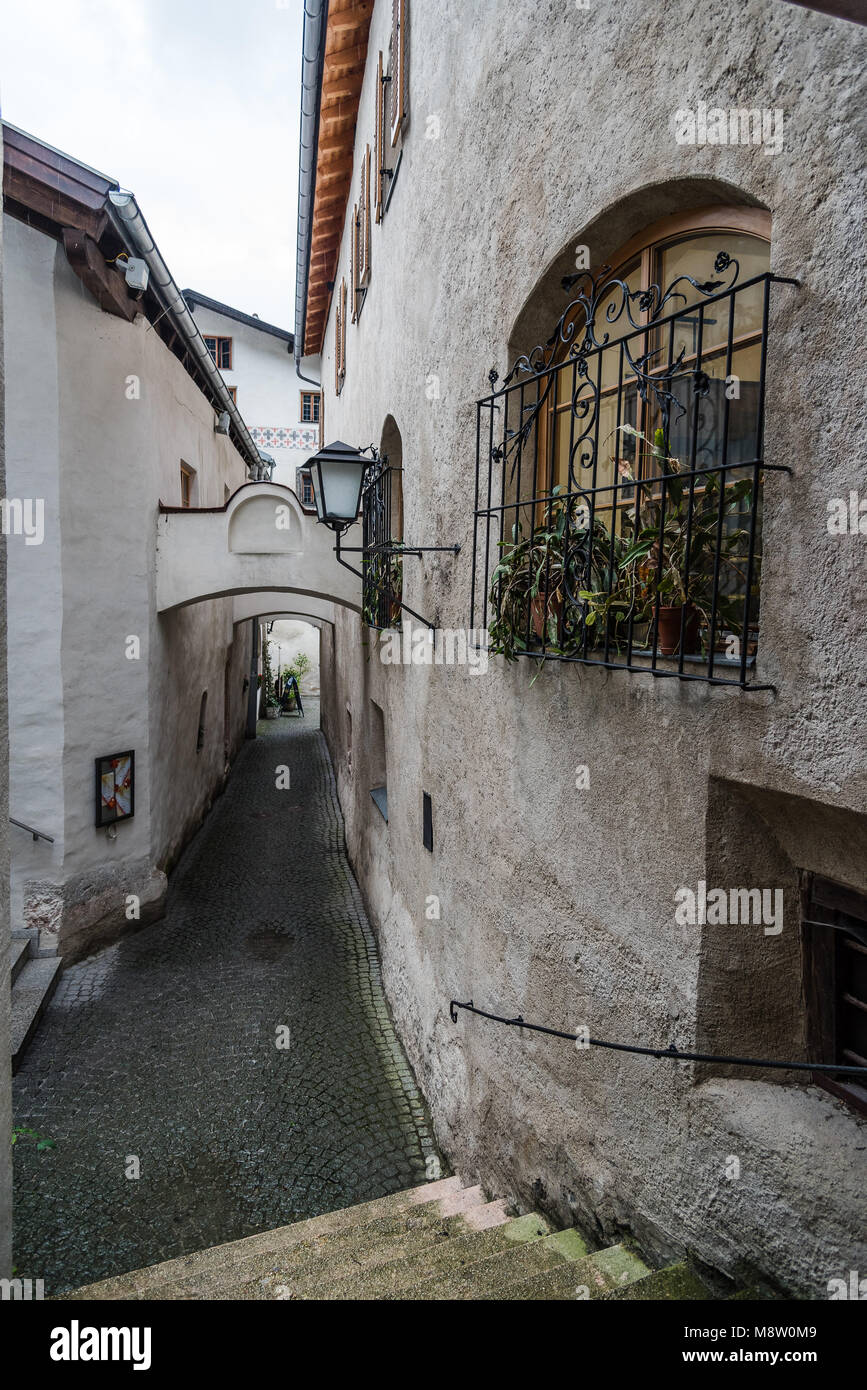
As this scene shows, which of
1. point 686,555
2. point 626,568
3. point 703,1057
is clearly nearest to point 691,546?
point 686,555

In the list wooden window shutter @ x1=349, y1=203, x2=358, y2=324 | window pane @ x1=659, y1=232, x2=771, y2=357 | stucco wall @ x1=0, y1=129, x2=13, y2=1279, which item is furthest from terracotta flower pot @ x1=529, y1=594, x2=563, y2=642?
wooden window shutter @ x1=349, y1=203, x2=358, y2=324

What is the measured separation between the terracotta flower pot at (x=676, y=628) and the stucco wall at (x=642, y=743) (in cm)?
14

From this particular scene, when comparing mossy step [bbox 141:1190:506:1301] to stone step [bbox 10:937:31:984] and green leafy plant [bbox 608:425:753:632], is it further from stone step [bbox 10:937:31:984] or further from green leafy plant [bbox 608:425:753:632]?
stone step [bbox 10:937:31:984]

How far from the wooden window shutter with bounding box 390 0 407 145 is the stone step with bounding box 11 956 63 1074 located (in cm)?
772

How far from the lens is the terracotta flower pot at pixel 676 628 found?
2.55 meters

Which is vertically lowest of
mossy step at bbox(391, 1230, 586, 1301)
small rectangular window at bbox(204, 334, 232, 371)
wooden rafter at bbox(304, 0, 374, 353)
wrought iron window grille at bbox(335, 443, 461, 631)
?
mossy step at bbox(391, 1230, 586, 1301)

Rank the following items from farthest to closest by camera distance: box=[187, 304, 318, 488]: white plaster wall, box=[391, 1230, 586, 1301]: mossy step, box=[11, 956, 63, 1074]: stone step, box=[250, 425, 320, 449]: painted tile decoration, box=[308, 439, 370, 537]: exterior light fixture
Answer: box=[250, 425, 320, 449]: painted tile decoration → box=[187, 304, 318, 488]: white plaster wall → box=[11, 956, 63, 1074]: stone step → box=[308, 439, 370, 537]: exterior light fixture → box=[391, 1230, 586, 1301]: mossy step

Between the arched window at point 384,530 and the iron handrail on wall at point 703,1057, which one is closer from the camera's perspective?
the iron handrail on wall at point 703,1057

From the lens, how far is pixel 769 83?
2.13 metres

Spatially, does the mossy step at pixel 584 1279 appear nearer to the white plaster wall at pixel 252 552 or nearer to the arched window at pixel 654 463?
the arched window at pixel 654 463

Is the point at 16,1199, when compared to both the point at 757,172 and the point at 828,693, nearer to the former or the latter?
the point at 828,693

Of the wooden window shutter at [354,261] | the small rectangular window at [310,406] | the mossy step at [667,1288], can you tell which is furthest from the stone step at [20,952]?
the small rectangular window at [310,406]

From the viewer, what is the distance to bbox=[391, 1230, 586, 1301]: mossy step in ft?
9.43

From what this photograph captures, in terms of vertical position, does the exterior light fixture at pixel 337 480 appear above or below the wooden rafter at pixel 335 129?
below
